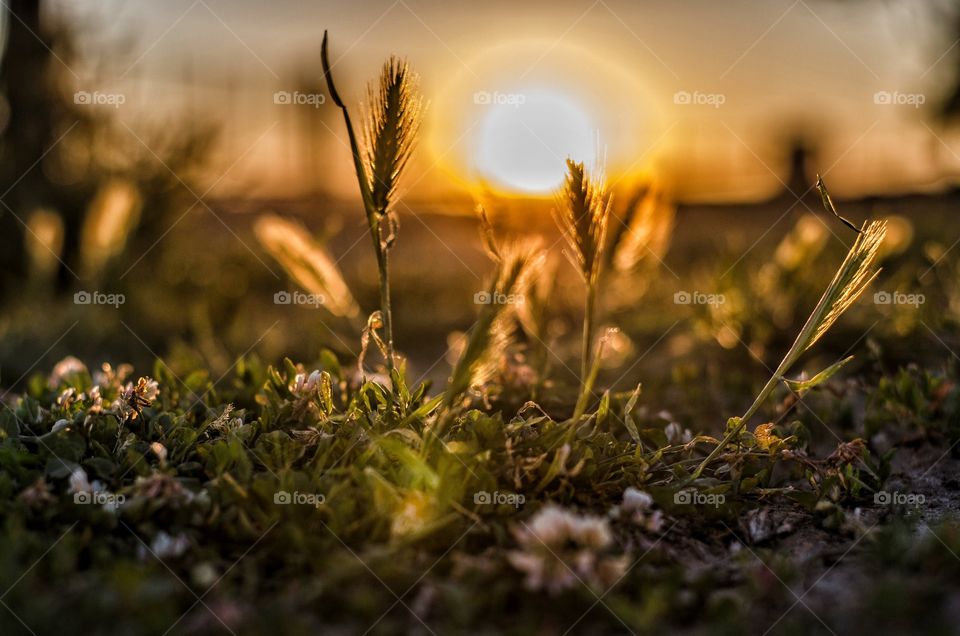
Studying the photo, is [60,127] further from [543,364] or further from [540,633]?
[540,633]

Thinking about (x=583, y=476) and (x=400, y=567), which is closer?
(x=400, y=567)

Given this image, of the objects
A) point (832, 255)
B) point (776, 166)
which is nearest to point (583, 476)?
point (832, 255)

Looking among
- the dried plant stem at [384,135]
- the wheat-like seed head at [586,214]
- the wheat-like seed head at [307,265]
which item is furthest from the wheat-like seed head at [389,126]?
the wheat-like seed head at [307,265]

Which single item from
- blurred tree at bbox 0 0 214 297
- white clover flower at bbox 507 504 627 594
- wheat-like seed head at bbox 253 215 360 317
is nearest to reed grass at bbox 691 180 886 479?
A: white clover flower at bbox 507 504 627 594

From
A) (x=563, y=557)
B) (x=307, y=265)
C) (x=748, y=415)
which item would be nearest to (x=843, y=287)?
(x=748, y=415)

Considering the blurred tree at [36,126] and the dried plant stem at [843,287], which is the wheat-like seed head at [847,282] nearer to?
the dried plant stem at [843,287]

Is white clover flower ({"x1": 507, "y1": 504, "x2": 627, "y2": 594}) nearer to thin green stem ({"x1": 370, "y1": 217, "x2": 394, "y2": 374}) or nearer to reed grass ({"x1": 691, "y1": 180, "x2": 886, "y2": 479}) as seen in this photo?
reed grass ({"x1": 691, "y1": 180, "x2": 886, "y2": 479})

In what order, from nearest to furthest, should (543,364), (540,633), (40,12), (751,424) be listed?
(540,633), (543,364), (751,424), (40,12)
